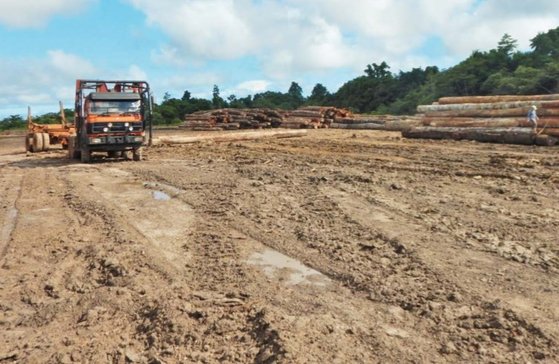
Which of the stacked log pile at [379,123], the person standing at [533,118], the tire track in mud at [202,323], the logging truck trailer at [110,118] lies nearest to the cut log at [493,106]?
the person standing at [533,118]

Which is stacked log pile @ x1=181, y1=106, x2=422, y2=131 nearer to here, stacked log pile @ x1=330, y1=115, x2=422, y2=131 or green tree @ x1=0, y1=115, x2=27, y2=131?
stacked log pile @ x1=330, y1=115, x2=422, y2=131

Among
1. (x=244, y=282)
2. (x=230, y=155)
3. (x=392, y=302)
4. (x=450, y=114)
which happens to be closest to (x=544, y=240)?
(x=392, y=302)

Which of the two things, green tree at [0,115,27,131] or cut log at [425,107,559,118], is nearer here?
cut log at [425,107,559,118]

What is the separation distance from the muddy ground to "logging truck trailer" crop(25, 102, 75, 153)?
496 inches

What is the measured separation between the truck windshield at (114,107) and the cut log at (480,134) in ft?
39.8

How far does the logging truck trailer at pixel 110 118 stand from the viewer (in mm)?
17344

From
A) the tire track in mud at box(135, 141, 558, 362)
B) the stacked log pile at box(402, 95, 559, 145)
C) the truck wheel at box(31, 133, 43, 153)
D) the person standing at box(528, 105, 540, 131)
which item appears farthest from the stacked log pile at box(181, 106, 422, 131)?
the tire track in mud at box(135, 141, 558, 362)

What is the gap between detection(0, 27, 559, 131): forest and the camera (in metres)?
37.9

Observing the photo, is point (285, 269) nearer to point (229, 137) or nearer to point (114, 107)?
point (114, 107)

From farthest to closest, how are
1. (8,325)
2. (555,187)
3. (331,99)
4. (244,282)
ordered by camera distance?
(331,99), (555,187), (244,282), (8,325)

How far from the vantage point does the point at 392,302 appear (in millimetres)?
4809

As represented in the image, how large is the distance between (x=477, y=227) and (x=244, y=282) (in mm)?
3605

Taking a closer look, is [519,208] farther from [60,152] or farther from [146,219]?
[60,152]

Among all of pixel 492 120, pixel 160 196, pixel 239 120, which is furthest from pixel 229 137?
pixel 160 196
